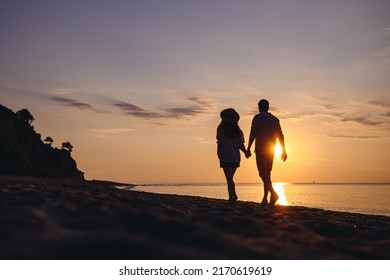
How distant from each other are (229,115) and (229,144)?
847mm

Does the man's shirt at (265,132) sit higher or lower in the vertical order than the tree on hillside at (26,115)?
lower

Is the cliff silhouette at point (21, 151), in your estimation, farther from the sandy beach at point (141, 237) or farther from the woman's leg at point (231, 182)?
the sandy beach at point (141, 237)

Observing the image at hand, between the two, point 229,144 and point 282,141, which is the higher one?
point 282,141

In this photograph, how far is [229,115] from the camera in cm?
1040

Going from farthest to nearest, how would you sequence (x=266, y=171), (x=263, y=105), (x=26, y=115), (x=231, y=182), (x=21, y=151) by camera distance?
(x=26, y=115) < (x=21, y=151) < (x=263, y=105) < (x=266, y=171) < (x=231, y=182)

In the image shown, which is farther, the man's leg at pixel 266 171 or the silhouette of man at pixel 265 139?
the silhouette of man at pixel 265 139

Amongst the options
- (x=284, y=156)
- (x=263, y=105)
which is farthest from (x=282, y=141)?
(x=263, y=105)

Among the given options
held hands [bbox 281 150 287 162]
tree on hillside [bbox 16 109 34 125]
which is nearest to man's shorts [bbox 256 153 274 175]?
held hands [bbox 281 150 287 162]

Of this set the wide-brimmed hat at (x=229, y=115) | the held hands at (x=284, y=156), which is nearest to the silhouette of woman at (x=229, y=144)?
the wide-brimmed hat at (x=229, y=115)

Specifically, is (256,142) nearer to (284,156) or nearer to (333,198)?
(284,156)

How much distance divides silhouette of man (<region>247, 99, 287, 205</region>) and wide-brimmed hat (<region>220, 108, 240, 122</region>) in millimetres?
576

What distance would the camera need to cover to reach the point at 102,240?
3.13 metres

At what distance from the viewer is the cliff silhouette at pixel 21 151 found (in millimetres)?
47688
